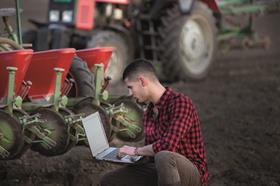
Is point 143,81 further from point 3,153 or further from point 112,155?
point 3,153

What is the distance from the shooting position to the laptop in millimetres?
5051

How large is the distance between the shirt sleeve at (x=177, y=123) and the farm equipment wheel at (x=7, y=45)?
1971mm

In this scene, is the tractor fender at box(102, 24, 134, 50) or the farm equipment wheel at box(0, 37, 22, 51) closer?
the farm equipment wheel at box(0, 37, 22, 51)

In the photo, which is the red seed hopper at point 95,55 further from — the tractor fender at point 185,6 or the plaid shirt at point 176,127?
the tractor fender at point 185,6

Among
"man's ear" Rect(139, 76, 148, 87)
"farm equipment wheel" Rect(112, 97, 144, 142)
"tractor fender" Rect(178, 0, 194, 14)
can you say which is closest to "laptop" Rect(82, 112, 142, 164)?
"man's ear" Rect(139, 76, 148, 87)

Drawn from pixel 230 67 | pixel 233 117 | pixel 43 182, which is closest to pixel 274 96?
pixel 233 117

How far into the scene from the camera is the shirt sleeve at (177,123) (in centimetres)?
474

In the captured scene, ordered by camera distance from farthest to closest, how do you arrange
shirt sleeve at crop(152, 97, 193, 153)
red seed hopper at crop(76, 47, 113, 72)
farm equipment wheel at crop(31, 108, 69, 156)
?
red seed hopper at crop(76, 47, 113, 72), farm equipment wheel at crop(31, 108, 69, 156), shirt sleeve at crop(152, 97, 193, 153)

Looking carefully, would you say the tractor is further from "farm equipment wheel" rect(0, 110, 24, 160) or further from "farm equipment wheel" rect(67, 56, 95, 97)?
"farm equipment wheel" rect(0, 110, 24, 160)

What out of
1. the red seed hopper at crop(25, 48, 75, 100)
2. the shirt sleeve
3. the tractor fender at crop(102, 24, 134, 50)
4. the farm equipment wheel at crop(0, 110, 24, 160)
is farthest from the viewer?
the tractor fender at crop(102, 24, 134, 50)

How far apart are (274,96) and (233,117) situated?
1.82 m

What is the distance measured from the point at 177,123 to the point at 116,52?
22.5ft

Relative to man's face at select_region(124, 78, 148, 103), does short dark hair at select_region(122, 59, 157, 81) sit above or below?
above

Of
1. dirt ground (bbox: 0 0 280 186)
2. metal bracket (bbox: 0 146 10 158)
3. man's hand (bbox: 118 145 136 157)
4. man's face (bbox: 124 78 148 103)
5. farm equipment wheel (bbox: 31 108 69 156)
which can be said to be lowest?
dirt ground (bbox: 0 0 280 186)
